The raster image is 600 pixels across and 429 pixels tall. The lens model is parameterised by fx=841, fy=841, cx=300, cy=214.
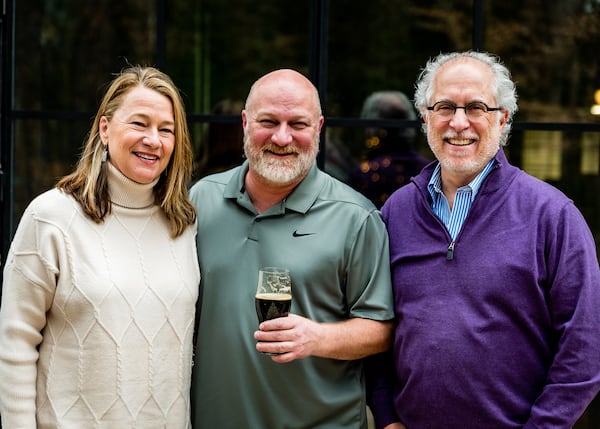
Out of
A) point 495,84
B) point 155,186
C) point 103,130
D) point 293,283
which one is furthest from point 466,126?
point 103,130

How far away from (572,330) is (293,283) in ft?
2.85

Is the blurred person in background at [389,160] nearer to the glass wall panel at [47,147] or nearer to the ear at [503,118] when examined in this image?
the ear at [503,118]

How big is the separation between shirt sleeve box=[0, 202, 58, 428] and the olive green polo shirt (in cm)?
54

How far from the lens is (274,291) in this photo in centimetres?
244

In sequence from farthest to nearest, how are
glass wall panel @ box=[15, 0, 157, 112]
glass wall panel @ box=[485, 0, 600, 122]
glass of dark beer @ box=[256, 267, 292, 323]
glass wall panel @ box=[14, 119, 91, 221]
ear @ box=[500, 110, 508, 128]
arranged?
1. glass wall panel @ box=[15, 0, 157, 112]
2. glass wall panel @ box=[14, 119, 91, 221]
3. glass wall panel @ box=[485, 0, 600, 122]
4. ear @ box=[500, 110, 508, 128]
5. glass of dark beer @ box=[256, 267, 292, 323]

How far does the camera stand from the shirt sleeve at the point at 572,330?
96.1 inches

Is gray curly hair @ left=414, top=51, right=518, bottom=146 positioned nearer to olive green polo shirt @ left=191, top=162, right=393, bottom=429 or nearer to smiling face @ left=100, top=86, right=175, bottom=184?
olive green polo shirt @ left=191, top=162, right=393, bottom=429

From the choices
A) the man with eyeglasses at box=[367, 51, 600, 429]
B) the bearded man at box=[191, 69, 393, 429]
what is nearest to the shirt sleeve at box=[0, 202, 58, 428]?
the bearded man at box=[191, 69, 393, 429]

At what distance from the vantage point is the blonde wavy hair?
8.45ft

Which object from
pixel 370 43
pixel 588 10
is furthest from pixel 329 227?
pixel 370 43

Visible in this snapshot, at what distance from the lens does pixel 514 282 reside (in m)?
2.52

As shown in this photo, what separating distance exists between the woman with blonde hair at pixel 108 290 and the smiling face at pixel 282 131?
280mm

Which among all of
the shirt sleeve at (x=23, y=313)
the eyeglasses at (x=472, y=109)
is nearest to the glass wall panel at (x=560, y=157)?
the eyeglasses at (x=472, y=109)

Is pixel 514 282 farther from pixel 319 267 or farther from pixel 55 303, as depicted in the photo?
pixel 55 303
